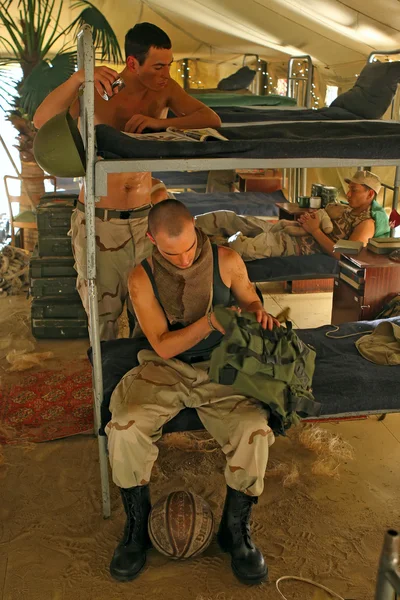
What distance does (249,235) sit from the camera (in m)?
5.68

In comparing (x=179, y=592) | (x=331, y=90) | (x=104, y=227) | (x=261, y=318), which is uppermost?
(x=331, y=90)

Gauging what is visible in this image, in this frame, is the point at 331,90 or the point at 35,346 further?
the point at 331,90

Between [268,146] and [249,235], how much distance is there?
3169mm

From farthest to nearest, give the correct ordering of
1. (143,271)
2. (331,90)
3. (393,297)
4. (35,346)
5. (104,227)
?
1. (331,90)
2. (35,346)
3. (393,297)
4. (104,227)
5. (143,271)

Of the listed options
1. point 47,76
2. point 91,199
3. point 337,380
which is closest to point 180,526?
point 337,380

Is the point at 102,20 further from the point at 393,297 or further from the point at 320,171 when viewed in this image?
the point at 320,171

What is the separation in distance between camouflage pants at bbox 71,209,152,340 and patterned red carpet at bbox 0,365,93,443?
598 mm

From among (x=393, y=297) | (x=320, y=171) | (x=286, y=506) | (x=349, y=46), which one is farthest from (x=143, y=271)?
(x=320, y=171)

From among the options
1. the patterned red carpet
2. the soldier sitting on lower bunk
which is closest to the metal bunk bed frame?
the soldier sitting on lower bunk

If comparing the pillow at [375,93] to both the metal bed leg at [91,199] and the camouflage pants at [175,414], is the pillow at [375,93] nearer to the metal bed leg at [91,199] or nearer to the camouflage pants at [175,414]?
the metal bed leg at [91,199]

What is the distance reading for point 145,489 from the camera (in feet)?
8.63

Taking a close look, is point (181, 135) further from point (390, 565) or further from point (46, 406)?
point (46, 406)

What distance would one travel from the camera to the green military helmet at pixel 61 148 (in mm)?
2422

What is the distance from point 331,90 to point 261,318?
316 inches
